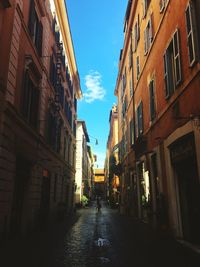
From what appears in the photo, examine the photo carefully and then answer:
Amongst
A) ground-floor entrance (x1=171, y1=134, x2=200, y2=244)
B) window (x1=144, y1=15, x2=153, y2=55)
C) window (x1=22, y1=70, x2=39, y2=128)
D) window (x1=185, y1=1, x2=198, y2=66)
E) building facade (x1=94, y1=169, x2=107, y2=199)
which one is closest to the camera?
window (x1=185, y1=1, x2=198, y2=66)

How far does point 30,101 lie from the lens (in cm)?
A: 1360

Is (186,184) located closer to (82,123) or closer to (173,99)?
(173,99)

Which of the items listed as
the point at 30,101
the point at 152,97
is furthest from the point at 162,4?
the point at 30,101

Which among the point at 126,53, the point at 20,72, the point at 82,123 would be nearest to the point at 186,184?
the point at 20,72

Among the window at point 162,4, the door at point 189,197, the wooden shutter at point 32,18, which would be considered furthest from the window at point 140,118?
the wooden shutter at point 32,18

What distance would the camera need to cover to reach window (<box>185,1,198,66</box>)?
26.9 ft

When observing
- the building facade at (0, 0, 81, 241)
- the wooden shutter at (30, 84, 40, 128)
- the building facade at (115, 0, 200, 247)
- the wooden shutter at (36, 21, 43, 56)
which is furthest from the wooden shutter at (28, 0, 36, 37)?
the building facade at (115, 0, 200, 247)

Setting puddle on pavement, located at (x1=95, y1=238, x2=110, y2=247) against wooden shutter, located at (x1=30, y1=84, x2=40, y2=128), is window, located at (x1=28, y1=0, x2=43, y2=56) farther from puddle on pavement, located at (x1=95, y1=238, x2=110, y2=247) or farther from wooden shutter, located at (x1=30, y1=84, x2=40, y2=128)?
puddle on pavement, located at (x1=95, y1=238, x2=110, y2=247)

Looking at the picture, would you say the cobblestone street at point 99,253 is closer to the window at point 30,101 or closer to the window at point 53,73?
the window at point 30,101

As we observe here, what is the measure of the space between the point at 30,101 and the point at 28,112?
2.24ft

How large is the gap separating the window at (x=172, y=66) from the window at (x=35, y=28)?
252 inches

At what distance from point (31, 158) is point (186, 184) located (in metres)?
6.88

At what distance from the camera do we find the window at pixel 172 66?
1008 cm

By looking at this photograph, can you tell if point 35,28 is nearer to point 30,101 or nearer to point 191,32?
point 30,101
